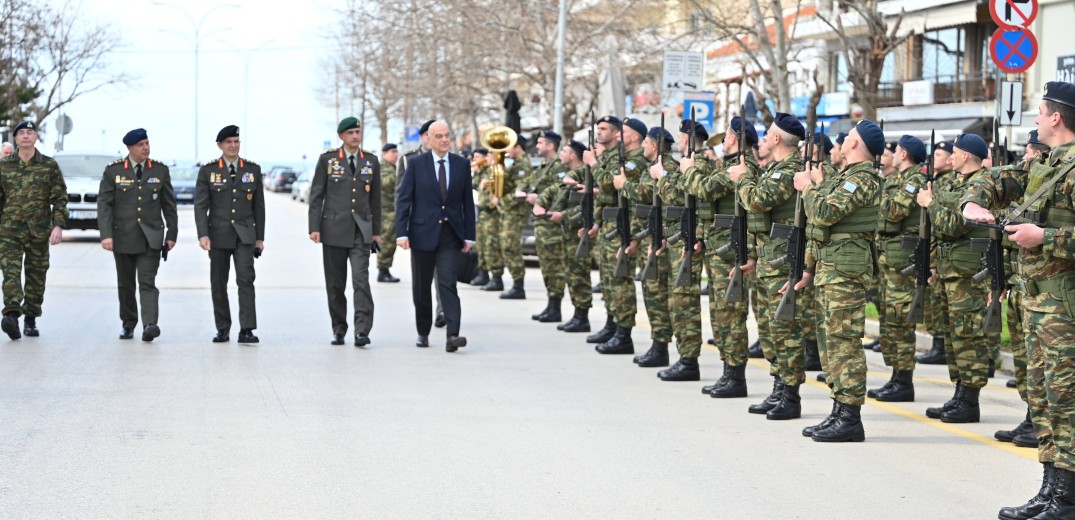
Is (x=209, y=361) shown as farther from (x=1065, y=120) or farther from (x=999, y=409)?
(x=1065, y=120)

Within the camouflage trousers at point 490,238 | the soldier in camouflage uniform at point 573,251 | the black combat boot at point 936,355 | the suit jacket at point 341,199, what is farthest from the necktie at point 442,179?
→ the camouflage trousers at point 490,238

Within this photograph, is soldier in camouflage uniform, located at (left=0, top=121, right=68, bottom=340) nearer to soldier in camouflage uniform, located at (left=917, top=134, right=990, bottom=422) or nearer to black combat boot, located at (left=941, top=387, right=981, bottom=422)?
soldier in camouflage uniform, located at (left=917, top=134, right=990, bottom=422)

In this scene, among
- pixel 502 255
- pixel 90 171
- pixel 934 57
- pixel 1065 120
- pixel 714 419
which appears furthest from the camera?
pixel 934 57

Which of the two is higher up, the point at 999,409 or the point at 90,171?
the point at 90,171

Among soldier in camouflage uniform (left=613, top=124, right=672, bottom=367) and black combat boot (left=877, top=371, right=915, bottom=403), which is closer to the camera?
black combat boot (left=877, top=371, right=915, bottom=403)

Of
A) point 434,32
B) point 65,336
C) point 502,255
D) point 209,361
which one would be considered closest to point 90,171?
point 434,32

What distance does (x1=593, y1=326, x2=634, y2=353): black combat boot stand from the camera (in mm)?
12367

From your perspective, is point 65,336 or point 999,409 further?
point 65,336

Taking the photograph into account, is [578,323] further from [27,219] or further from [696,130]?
[27,219]

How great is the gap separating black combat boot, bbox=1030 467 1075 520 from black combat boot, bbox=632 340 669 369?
5.32 meters

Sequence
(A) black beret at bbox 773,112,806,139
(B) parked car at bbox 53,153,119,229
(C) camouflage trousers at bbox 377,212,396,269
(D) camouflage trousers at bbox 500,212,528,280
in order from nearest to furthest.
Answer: (A) black beret at bbox 773,112,806,139 < (D) camouflage trousers at bbox 500,212,528,280 < (C) camouflage trousers at bbox 377,212,396,269 < (B) parked car at bbox 53,153,119,229

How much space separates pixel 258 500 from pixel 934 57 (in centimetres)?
3477

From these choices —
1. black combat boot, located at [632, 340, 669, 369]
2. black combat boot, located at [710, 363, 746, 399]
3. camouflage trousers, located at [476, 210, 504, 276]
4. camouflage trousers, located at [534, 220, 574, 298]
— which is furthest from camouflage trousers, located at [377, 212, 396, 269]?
black combat boot, located at [710, 363, 746, 399]

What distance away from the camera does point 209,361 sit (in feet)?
37.0
